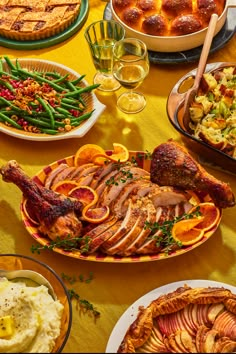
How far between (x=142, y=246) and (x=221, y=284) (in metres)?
0.39

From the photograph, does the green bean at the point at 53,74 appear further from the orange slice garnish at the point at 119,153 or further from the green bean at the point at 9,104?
the orange slice garnish at the point at 119,153

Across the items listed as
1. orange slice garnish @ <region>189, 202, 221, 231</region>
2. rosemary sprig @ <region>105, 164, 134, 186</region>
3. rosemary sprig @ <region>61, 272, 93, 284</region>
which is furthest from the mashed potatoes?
orange slice garnish @ <region>189, 202, 221, 231</region>

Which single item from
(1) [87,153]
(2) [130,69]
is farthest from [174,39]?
(1) [87,153]

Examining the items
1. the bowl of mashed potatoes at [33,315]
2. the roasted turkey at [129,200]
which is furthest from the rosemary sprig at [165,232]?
the bowl of mashed potatoes at [33,315]

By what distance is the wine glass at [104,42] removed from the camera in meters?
3.29

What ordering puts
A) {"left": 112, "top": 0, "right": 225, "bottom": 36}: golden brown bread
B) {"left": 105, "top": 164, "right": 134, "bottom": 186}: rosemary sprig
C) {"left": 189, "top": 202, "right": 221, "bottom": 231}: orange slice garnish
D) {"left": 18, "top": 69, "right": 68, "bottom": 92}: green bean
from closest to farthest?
{"left": 189, "top": 202, "right": 221, "bottom": 231}: orange slice garnish, {"left": 105, "top": 164, "right": 134, "bottom": 186}: rosemary sprig, {"left": 18, "top": 69, "right": 68, "bottom": 92}: green bean, {"left": 112, "top": 0, "right": 225, "bottom": 36}: golden brown bread

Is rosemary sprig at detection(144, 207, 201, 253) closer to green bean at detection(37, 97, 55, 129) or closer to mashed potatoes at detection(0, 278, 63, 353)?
mashed potatoes at detection(0, 278, 63, 353)

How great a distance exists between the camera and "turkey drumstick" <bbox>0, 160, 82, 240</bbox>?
2582mm

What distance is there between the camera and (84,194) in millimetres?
2746

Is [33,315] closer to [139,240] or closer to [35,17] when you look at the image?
[139,240]

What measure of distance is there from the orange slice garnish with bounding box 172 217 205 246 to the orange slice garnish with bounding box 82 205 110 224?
33 cm

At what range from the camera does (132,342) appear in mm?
2205

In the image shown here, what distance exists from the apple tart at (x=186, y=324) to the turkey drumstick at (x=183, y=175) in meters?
0.48

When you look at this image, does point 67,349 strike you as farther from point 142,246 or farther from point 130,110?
point 130,110
